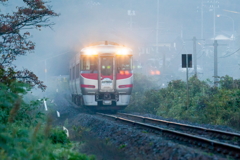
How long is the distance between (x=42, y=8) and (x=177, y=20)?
86.7 metres

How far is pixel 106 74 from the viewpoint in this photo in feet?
55.9

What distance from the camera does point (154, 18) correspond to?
9512cm

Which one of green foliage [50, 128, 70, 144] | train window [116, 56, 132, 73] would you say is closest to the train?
train window [116, 56, 132, 73]

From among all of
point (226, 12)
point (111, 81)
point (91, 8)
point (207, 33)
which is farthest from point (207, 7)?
point (111, 81)

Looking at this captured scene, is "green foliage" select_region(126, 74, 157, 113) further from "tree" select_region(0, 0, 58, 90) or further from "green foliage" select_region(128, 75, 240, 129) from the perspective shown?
"tree" select_region(0, 0, 58, 90)

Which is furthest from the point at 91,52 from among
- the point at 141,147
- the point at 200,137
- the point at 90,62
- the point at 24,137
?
the point at 24,137

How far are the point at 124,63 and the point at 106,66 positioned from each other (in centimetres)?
94

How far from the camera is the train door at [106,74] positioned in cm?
1702

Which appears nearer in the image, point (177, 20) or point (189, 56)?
point (189, 56)

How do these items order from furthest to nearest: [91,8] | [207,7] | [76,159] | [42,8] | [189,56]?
[207,7] → [91,8] → [189,56] → [42,8] → [76,159]

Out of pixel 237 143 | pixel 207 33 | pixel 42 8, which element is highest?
pixel 207 33

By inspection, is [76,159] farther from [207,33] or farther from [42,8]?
[207,33]

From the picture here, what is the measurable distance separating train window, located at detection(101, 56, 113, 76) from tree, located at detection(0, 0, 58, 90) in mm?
4318

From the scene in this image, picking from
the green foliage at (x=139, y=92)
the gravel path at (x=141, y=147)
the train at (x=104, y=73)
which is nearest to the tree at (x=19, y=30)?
the gravel path at (x=141, y=147)
